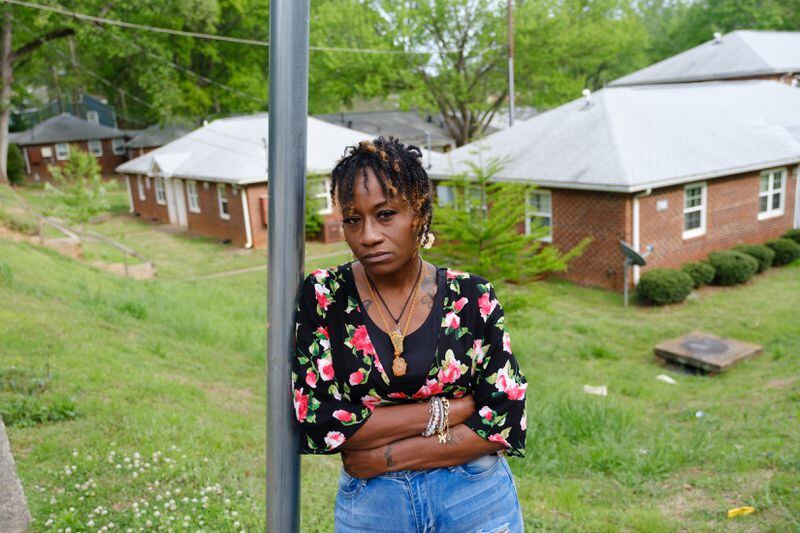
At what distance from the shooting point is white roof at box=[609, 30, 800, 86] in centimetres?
3228

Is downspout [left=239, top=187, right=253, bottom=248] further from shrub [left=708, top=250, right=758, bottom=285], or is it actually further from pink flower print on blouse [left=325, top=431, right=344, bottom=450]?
pink flower print on blouse [left=325, top=431, right=344, bottom=450]

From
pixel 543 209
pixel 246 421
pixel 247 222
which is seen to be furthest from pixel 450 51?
pixel 246 421

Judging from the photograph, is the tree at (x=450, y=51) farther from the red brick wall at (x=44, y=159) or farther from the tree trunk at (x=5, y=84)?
the red brick wall at (x=44, y=159)

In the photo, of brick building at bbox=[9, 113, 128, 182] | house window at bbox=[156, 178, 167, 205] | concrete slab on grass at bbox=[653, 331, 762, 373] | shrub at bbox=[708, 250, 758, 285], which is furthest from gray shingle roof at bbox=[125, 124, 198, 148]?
concrete slab on grass at bbox=[653, 331, 762, 373]

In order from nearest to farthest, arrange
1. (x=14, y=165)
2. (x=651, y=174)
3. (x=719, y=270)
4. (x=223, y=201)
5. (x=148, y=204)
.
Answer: (x=651, y=174)
(x=719, y=270)
(x=223, y=201)
(x=148, y=204)
(x=14, y=165)

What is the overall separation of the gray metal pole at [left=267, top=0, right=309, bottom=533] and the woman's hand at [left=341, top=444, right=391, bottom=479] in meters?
0.17

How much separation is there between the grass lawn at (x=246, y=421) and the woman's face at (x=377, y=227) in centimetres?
234

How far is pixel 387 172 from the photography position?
228 cm

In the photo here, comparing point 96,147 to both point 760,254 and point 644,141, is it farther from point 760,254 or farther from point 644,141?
point 760,254

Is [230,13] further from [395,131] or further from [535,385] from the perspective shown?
[535,385]

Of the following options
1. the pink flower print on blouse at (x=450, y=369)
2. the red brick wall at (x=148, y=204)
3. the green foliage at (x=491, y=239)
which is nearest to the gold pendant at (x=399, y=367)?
the pink flower print on blouse at (x=450, y=369)

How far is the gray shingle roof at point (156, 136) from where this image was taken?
1892 inches

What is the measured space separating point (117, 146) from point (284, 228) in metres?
53.6

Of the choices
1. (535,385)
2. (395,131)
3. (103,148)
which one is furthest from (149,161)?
(535,385)
